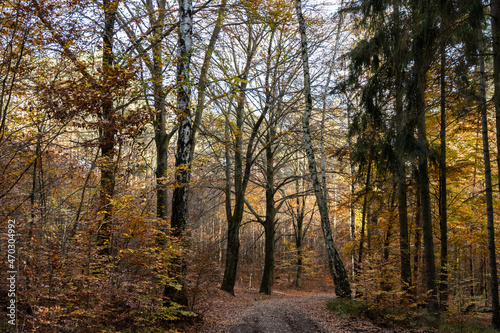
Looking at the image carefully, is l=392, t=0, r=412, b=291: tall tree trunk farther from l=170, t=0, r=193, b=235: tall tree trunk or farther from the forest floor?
l=170, t=0, r=193, b=235: tall tree trunk

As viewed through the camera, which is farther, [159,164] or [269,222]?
[269,222]

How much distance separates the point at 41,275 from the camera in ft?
14.0

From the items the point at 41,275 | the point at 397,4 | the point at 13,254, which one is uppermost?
the point at 397,4

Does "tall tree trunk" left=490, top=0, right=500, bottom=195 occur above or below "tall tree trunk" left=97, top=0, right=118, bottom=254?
above

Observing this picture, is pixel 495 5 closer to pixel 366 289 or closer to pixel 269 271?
pixel 366 289

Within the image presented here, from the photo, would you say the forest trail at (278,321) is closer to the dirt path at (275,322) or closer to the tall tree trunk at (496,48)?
the dirt path at (275,322)

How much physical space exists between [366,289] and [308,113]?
5641 millimetres

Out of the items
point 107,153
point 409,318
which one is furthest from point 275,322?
point 107,153

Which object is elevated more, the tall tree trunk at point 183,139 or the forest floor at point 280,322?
the tall tree trunk at point 183,139

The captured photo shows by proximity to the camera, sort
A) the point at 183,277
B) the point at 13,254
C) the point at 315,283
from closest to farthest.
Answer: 1. the point at 13,254
2. the point at 183,277
3. the point at 315,283

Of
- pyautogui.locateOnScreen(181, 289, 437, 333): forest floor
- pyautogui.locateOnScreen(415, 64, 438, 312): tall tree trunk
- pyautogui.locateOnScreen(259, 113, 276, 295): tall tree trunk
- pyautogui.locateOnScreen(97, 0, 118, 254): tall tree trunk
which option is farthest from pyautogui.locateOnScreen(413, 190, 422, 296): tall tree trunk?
pyautogui.locateOnScreen(97, 0, 118, 254): tall tree trunk

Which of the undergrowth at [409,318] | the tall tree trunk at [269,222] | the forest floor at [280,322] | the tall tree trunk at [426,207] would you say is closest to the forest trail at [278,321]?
the forest floor at [280,322]

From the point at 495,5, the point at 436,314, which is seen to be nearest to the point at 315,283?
the point at 436,314

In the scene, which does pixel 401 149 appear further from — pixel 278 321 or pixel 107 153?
pixel 107 153
